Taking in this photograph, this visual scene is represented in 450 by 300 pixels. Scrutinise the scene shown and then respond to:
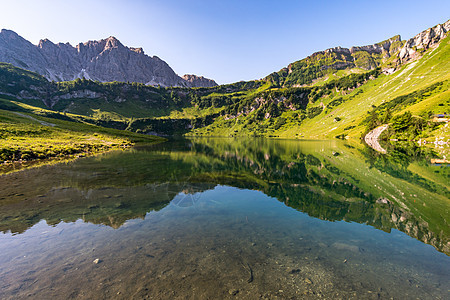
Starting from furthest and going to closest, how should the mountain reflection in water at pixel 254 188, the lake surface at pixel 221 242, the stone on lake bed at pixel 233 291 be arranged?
the mountain reflection in water at pixel 254 188 → the lake surface at pixel 221 242 → the stone on lake bed at pixel 233 291

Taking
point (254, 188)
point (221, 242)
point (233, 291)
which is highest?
point (233, 291)

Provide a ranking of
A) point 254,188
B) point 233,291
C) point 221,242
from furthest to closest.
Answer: point 254,188
point 221,242
point 233,291

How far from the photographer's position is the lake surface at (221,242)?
9.52 meters

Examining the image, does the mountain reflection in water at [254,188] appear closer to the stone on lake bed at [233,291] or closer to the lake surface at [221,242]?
the lake surface at [221,242]

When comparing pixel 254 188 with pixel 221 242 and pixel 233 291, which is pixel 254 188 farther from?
pixel 233 291

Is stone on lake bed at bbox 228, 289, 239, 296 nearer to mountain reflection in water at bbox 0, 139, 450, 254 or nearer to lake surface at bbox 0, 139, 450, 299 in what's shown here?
lake surface at bbox 0, 139, 450, 299

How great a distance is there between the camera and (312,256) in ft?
40.8

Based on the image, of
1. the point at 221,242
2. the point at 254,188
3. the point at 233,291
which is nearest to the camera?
the point at 233,291

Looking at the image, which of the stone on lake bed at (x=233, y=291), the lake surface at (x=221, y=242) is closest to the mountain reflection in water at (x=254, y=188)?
the lake surface at (x=221, y=242)

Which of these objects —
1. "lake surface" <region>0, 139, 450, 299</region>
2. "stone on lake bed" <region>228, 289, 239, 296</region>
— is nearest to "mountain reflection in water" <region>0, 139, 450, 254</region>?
"lake surface" <region>0, 139, 450, 299</region>

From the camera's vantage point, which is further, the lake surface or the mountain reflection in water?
the mountain reflection in water

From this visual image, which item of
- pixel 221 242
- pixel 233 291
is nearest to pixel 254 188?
pixel 221 242

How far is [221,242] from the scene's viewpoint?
1402cm

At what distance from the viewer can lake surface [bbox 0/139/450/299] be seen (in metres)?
9.52
